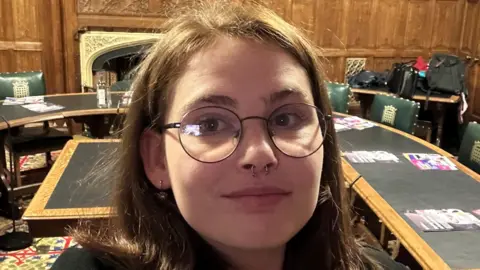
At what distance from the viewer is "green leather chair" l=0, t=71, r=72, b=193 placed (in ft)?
13.3

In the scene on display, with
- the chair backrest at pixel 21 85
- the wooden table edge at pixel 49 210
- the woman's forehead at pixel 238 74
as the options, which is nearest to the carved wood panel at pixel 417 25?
the chair backrest at pixel 21 85

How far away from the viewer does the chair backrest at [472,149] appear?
10.5 ft

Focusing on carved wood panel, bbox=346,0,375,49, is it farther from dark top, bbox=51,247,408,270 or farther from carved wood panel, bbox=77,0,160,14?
dark top, bbox=51,247,408,270

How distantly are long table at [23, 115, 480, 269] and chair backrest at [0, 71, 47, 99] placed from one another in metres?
1.70

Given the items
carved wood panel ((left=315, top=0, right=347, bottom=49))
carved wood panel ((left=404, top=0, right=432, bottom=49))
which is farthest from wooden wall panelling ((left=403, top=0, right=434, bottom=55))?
carved wood panel ((left=315, top=0, right=347, bottom=49))

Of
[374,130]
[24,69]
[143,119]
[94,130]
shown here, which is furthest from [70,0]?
[143,119]

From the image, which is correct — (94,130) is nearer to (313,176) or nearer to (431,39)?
(313,176)

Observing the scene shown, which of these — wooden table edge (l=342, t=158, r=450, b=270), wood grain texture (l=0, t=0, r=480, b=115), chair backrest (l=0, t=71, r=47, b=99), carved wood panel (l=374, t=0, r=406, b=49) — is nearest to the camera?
wooden table edge (l=342, t=158, r=450, b=270)

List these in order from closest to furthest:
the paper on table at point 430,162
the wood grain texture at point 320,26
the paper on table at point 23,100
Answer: the paper on table at point 430,162
the paper on table at point 23,100
the wood grain texture at point 320,26

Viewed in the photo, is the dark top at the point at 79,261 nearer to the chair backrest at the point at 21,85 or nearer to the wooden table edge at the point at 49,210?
the wooden table edge at the point at 49,210

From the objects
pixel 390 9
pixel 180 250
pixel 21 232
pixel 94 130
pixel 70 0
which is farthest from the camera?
pixel 390 9

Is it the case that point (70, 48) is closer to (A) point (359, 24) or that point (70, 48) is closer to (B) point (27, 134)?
(B) point (27, 134)

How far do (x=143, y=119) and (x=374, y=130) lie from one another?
294cm

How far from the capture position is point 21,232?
3662mm
